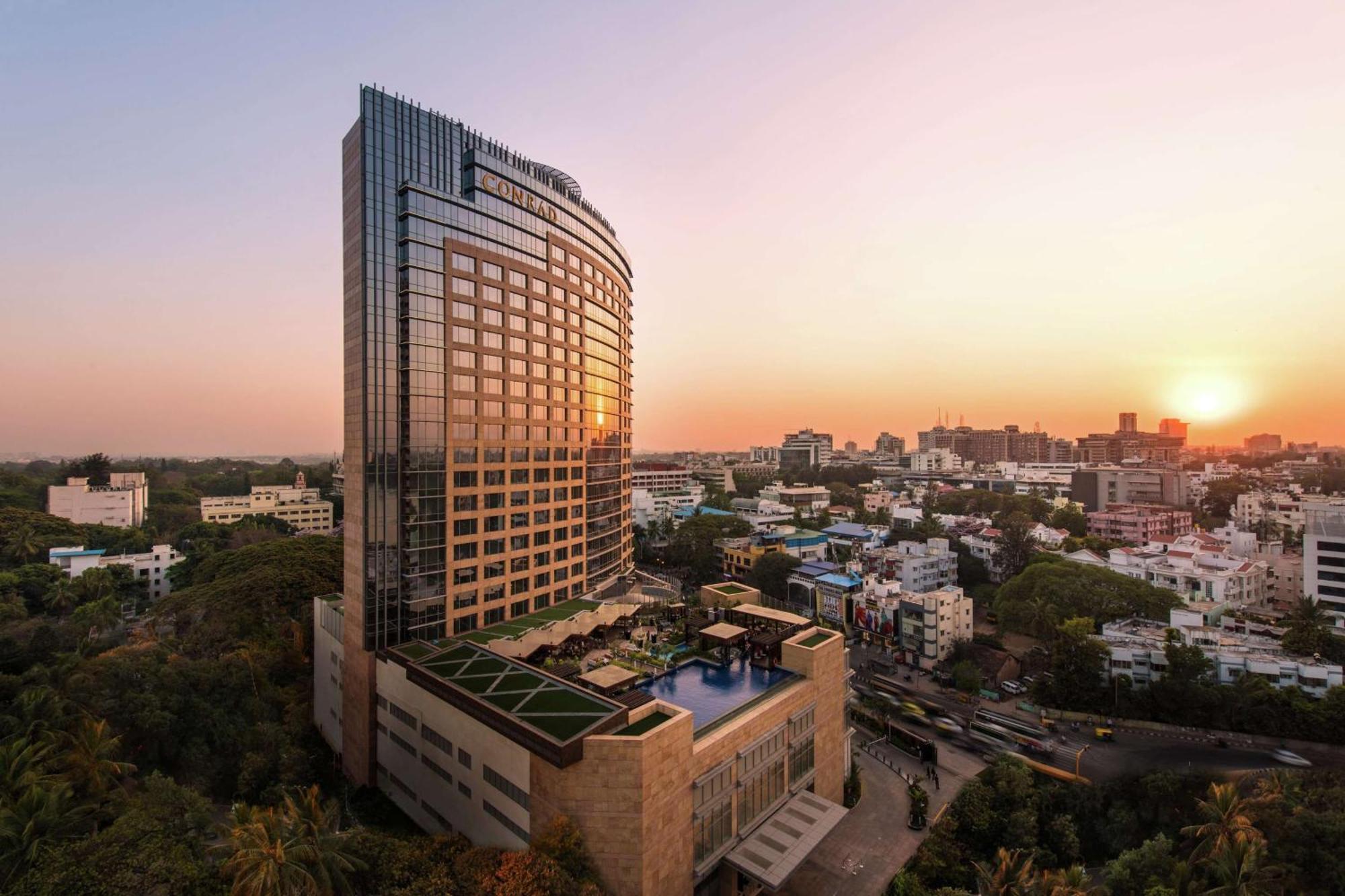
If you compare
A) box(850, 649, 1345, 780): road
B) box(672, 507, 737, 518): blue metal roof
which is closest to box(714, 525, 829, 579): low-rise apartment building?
box(672, 507, 737, 518): blue metal roof

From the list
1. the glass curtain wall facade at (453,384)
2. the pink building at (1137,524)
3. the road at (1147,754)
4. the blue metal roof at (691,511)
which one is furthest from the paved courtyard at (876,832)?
the blue metal roof at (691,511)

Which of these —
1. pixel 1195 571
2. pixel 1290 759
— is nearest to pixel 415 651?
pixel 1290 759

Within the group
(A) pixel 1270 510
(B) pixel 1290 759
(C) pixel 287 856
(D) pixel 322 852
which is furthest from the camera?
(A) pixel 1270 510

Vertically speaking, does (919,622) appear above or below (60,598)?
below

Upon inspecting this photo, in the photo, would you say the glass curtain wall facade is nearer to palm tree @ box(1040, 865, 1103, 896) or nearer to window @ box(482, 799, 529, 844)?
window @ box(482, 799, 529, 844)

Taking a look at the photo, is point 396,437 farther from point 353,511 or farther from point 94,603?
point 94,603

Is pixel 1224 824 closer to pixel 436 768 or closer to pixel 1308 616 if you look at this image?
pixel 1308 616
